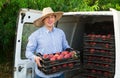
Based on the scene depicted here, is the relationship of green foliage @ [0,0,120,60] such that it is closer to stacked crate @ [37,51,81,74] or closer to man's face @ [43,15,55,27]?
man's face @ [43,15,55,27]

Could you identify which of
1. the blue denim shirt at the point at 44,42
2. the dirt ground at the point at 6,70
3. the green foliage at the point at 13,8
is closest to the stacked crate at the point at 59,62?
the blue denim shirt at the point at 44,42

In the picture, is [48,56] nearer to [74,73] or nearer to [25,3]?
[74,73]

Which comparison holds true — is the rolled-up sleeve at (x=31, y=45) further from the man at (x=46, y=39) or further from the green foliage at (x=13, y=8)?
the green foliage at (x=13, y=8)

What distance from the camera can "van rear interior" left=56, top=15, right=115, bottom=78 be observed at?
16.8 feet

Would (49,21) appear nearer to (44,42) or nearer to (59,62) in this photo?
(44,42)

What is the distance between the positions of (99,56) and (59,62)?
0.84 meters

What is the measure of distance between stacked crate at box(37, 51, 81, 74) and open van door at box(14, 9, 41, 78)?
496mm

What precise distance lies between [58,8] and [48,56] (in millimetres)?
3275

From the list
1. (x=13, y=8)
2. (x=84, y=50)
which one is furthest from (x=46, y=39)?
(x=13, y=8)

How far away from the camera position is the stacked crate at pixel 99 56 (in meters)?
5.07

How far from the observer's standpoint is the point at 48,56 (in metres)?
4.69

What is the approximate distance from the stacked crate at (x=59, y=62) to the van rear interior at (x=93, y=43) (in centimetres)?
49

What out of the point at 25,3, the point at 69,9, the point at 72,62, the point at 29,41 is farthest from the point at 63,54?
the point at 69,9

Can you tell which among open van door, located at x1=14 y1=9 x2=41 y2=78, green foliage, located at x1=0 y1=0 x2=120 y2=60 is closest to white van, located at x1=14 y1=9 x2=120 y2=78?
open van door, located at x1=14 y1=9 x2=41 y2=78
